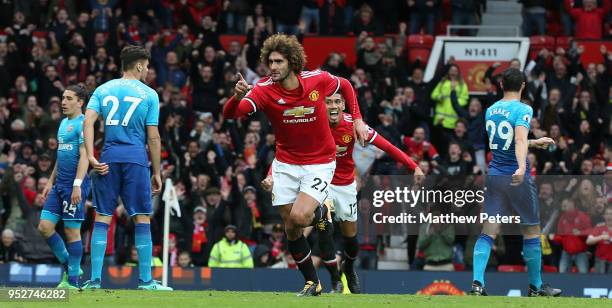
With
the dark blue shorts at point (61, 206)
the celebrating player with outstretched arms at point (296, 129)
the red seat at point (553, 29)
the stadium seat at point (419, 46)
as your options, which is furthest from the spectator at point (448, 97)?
the celebrating player with outstretched arms at point (296, 129)

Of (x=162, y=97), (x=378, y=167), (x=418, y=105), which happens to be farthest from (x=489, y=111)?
(x=162, y=97)

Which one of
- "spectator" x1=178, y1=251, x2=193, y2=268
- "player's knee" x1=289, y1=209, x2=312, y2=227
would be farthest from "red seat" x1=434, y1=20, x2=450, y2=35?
"player's knee" x1=289, y1=209, x2=312, y2=227

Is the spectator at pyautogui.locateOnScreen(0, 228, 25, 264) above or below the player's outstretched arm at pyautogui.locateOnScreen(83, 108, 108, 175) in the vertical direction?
below

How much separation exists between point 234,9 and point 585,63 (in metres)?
7.15

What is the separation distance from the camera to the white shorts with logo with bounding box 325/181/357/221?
15273 millimetres

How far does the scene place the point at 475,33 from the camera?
29312mm

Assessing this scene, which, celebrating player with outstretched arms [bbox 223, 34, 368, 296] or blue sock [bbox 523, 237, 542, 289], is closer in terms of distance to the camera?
celebrating player with outstretched arms [bbox 223, 34, 368, 296]

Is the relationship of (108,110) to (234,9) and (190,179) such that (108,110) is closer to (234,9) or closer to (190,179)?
(190,179)

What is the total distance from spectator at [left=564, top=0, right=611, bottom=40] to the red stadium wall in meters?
0.53

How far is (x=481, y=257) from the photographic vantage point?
1443 centimetres

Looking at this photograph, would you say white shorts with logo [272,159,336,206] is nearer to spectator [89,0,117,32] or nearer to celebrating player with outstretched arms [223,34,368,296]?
celebrating player with outstretched arms [223,34,368,296]

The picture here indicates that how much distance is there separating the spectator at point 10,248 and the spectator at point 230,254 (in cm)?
302

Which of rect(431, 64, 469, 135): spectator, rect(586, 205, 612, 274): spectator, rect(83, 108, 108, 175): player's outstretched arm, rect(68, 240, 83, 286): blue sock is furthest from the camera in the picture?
rect(431, 64, 469, 135): spectator

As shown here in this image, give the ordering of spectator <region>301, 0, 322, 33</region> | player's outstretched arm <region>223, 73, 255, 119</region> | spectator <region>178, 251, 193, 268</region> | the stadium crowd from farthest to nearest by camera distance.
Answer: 1. spectator <region>301, 0, 322, 33</region>
2. spectator <region>178, 251, 193, 268</region>
3. the stadium crowd
4. player's outstretched arm <region>223, 73, 255, 119</region>
